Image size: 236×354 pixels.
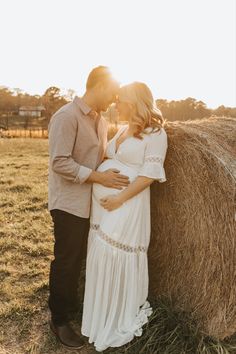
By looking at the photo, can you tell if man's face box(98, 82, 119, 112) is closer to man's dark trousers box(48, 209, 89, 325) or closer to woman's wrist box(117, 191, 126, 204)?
woman's wrist box(117, 191, 126, 204)

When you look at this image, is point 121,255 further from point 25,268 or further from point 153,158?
point 25,268

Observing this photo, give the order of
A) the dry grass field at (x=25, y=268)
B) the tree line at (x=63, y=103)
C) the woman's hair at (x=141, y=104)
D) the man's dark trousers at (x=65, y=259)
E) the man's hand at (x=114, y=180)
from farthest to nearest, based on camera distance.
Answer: the tree line at (x=63, y=103) < the dry grass field at (x=25, y=268) < the man's dark trousers at (x=65, y=259) < the man's hand at (x=114, y=180) < the woman's hair at (x=141, y=104)

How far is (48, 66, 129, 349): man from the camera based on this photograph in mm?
3375

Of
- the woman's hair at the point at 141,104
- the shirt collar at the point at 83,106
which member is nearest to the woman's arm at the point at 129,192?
the woman's hair at the point at 141,104

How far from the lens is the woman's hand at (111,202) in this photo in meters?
3.42

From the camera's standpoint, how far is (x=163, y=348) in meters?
3.45

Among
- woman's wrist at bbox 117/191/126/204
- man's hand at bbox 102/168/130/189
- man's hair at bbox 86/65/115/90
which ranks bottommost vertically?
woman's wrist at bbox 117/191/126/204

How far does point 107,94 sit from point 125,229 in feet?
3.75

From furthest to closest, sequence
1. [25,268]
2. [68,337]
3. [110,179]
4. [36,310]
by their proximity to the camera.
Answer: [25,268] → [36,310] → [68,337] → [110,179]

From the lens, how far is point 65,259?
11.9 feet

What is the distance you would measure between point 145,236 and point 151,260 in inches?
23.0

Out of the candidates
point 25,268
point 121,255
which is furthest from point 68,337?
point 25,268

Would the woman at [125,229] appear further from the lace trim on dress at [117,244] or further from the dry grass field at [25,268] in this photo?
the dry grass field at [25,268]

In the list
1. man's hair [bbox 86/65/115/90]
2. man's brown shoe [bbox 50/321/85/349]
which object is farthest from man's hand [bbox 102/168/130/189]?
man's brown shoe [bbox 50/321/85/349]
